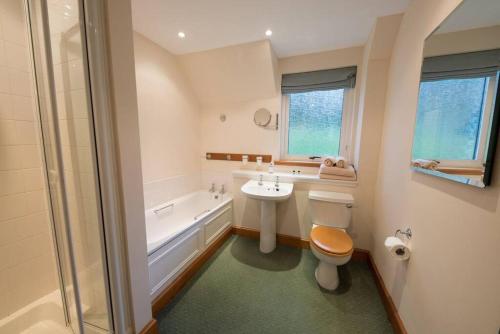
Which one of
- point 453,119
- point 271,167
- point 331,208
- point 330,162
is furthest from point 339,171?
point 453,119

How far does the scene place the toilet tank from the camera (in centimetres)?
181

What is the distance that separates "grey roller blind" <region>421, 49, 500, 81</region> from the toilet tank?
115 cm

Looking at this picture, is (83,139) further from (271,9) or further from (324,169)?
(324,169)

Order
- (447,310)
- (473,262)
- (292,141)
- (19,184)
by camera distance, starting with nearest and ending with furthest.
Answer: (473,262), (447,310), (19,184), (292,141)

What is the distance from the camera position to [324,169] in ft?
6.61

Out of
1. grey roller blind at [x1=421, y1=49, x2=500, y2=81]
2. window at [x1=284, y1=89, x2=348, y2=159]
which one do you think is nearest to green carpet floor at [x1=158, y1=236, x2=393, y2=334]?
window at [x1=284, y1=89, x2=348, y2=159]

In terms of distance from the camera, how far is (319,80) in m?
2.18

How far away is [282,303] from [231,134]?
2.03 m

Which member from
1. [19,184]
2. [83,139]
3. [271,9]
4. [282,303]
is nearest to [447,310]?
[282,303]

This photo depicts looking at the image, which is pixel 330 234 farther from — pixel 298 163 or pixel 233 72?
pixel 233 72

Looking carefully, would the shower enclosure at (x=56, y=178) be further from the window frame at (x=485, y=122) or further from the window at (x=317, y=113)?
the window at (x=317, y=113)

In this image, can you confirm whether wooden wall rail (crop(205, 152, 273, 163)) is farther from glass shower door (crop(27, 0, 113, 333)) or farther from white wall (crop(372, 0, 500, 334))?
glass shower door (crop(27, 0, 113, 333))

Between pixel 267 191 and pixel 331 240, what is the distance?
756mm

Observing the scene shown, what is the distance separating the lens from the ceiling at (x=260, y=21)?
4.57ft
